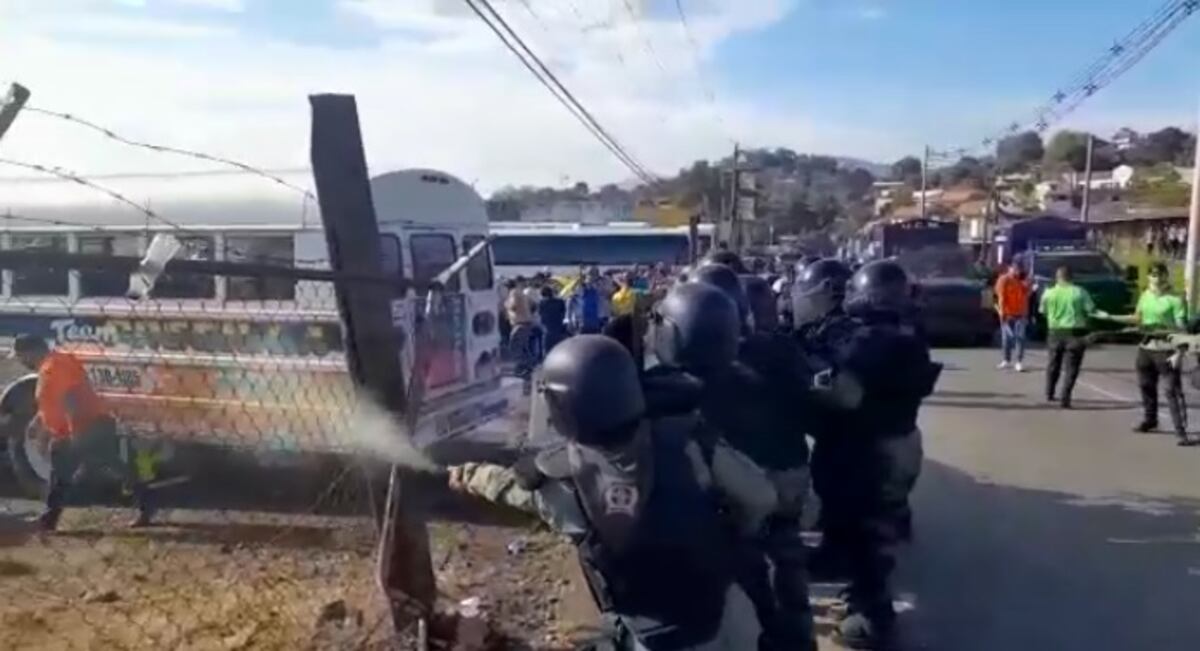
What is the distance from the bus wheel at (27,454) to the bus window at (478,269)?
3606 millimetres

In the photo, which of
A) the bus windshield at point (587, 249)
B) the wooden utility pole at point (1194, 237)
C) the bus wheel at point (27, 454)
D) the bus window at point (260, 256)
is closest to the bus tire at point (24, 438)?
the bus wheel at point (27, 454)

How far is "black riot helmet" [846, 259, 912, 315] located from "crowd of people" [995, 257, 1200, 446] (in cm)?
625

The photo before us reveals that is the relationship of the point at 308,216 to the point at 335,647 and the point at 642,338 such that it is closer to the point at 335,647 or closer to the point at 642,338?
the point at 642,338

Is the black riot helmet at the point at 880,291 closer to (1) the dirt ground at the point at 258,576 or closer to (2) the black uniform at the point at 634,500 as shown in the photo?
(1) the dirt ground at the point at 258,576

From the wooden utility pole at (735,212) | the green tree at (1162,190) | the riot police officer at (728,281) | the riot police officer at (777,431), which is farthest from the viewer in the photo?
the green tree at (1162,190)

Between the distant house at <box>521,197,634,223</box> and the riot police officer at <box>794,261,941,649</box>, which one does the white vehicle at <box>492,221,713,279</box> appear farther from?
the riot police officer at <box>794,261,941,649</box>

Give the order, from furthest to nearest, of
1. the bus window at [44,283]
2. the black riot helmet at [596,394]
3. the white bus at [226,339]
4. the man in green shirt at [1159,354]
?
the man in green shirt at [1159,354] < the bus window at [44,283] < the white bus at [226,339] < the black riot helmet at [596,394]

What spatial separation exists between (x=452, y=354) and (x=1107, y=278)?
18.5 m

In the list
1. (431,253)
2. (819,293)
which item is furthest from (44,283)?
(819,293)

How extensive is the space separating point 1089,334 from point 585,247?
2329 cm

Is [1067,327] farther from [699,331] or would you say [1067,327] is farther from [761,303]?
[699,331]

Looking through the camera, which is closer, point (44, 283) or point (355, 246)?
point (355, 246)

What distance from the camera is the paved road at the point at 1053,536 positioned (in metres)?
6.39

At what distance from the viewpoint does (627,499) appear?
3.39m
